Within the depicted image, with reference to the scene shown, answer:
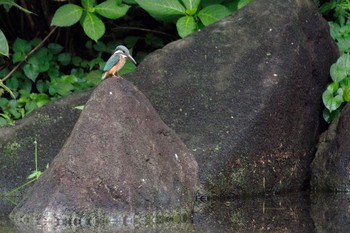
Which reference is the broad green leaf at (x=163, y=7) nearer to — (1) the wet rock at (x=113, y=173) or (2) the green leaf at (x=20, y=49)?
(2) the green leaf at (x=20, y=49)

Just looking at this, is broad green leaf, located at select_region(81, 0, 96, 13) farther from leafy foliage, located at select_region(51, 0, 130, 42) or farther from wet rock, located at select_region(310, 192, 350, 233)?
wet rock, located at select_region(310, 192, 350, 233)

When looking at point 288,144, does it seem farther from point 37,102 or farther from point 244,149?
point 37,102

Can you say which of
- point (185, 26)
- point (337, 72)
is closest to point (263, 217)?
point (337, 72)

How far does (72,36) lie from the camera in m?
9.41

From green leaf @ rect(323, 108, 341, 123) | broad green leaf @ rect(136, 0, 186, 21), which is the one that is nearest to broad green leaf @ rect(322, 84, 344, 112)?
green leaf @ rect(323, 108, 341, 123)

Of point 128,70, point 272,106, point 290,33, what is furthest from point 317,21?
point 128,70

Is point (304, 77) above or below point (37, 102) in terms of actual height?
above

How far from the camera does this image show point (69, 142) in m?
6.37

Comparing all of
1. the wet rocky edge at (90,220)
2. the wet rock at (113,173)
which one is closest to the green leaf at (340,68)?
the wet rock at (113,173)

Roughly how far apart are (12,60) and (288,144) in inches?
112

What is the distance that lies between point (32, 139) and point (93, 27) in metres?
1.35

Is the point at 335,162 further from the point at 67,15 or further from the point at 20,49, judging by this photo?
the point at 20,49

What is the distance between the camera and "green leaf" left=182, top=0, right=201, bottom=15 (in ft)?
27.5

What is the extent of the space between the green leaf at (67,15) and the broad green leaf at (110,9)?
0.57 feet
